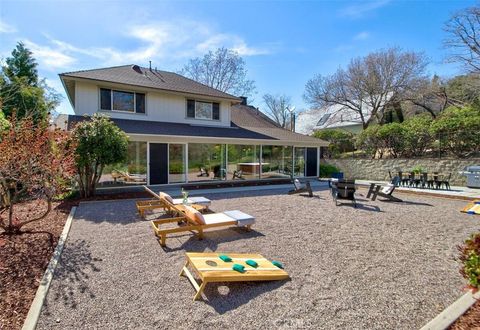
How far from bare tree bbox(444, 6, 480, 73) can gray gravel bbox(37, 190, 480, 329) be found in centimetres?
1969

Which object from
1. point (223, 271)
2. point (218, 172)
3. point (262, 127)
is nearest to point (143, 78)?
→ point (218, 172)

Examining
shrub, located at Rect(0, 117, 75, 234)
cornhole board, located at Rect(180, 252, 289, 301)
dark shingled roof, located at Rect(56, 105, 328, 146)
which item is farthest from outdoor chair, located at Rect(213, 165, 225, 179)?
cornhole board, located at Rect(180, 252, 289, 301)

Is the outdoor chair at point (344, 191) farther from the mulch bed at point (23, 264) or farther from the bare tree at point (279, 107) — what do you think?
the bare tree at point (279, 107)

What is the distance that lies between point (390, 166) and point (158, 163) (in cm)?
1609

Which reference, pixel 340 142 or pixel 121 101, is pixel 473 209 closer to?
pixel 340 142

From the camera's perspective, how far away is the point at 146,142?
44.3 ft

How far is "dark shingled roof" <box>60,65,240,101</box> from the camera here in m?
14.0

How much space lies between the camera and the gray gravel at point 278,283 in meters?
3.14

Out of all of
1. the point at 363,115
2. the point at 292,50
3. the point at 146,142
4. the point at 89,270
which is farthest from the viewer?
the point at 363,115

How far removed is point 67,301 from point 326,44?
22.9 m

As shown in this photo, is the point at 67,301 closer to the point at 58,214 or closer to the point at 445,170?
the point at 58,214

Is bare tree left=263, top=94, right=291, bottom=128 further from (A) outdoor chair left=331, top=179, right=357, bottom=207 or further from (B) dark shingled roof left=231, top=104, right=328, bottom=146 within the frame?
(A) outdoor chair left=331, top=179, right=357, bottom=207

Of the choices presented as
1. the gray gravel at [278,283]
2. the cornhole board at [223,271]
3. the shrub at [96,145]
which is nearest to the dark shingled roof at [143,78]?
the shrub at [96,145]

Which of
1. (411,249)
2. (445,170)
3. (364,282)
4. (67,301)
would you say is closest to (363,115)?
(445,170)
